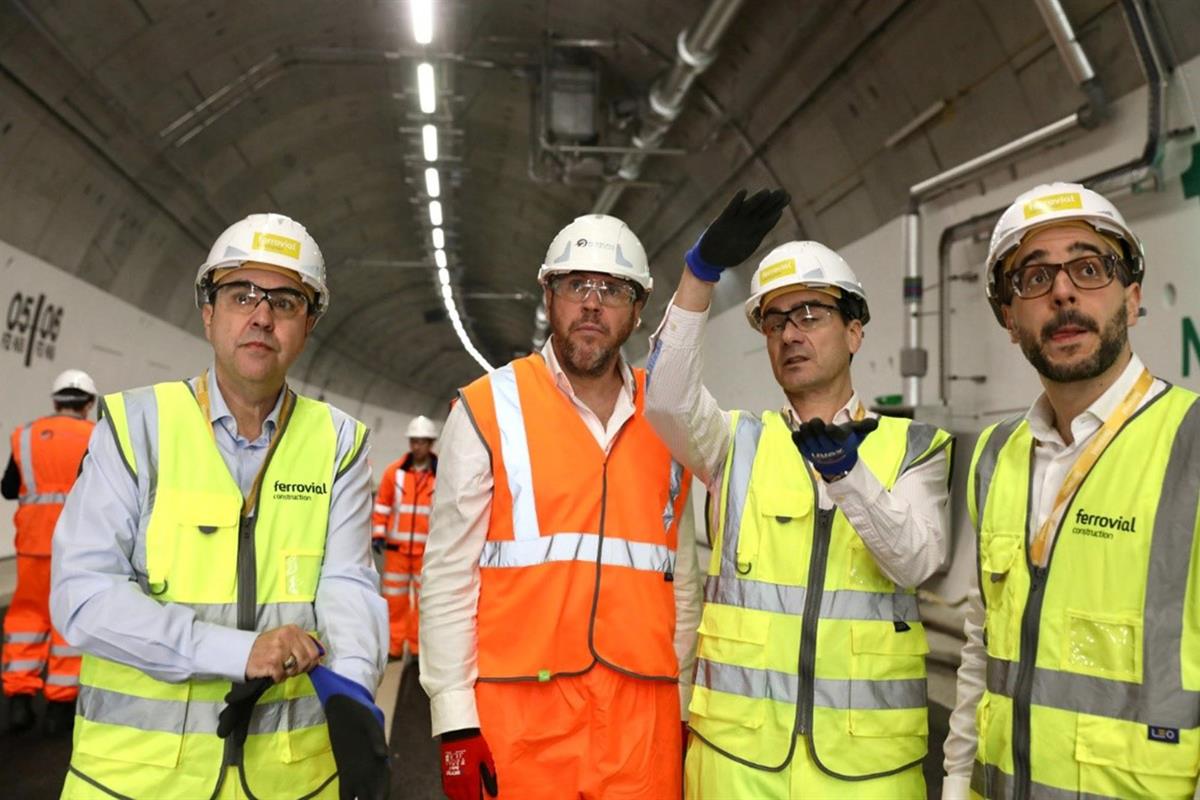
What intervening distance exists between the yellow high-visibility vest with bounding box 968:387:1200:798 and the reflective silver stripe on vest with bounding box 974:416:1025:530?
0.19 meters

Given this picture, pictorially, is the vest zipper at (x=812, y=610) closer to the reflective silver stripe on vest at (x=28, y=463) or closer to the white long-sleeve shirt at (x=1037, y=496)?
the white long-sleeve shirt at (x=1037, y=496)

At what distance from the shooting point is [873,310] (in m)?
10.5

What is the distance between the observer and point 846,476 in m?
2.61

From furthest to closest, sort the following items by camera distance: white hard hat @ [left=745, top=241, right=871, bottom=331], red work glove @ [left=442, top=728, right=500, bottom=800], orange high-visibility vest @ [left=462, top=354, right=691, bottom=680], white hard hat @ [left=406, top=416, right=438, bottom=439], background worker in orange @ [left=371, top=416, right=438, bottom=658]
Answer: white hard hat @ [left=406, top=416, right=438, bottom=439] → background worker in orange @ [left=371, top=416, right=438, bottom=658] → white hard hat @ [left=745, top=241, right=871, bottom=331] → orange high-visibility vest @ [left=462, top=354, right=691, bottom=680] → red work glove @ [left=442, top=728, right=500, bottom=800]

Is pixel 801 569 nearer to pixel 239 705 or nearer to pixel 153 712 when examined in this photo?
pixel 239 705

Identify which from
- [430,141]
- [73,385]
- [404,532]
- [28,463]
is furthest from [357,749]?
[430,141]

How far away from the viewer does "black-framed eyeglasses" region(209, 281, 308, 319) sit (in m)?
2.86

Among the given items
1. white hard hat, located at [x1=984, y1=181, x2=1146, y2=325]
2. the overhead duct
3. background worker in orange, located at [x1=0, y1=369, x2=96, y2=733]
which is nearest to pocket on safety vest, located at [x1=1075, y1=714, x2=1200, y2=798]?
white hard hat, located at [x1=984, y1=181, x2=1146, y2=325]

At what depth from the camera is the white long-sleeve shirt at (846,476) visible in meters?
2.67

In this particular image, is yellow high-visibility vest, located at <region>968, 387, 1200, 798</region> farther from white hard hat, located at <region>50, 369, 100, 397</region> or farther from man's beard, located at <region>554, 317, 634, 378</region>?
white hard hat, located at <region>50, 369, 100, 397</region>

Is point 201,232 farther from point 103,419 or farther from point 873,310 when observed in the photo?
point 103,419

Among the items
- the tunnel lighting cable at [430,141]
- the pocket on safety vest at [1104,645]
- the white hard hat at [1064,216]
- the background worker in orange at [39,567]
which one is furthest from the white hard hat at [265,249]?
the tunnel lighting cable at [430,141]

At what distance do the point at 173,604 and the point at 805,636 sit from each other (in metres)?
1.63

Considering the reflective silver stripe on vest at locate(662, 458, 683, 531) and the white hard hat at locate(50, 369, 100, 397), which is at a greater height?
the white hard hat at locate(50, 369, 100, 397)
